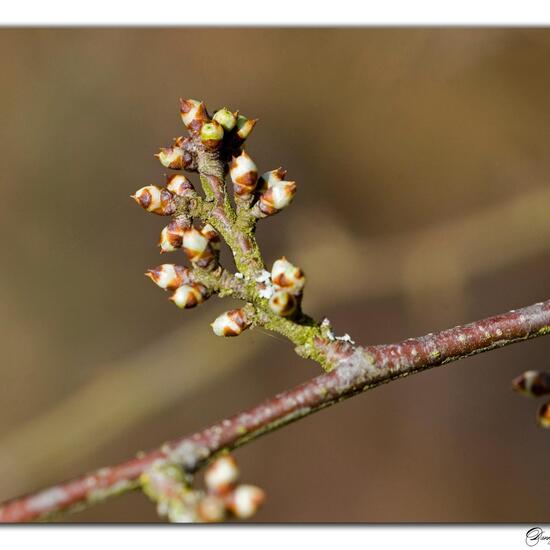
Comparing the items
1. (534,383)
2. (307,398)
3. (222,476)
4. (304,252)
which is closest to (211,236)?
(307,398)

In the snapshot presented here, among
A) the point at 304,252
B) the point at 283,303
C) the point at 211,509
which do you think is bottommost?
the point at 211,509

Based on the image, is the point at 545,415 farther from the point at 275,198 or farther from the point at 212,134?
the point at 212,134

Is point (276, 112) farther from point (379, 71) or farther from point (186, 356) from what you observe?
point (186, 356)

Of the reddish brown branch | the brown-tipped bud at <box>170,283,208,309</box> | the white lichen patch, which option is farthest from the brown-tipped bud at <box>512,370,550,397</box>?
the brown-tipped bud at <box>170,283,208,309</box>

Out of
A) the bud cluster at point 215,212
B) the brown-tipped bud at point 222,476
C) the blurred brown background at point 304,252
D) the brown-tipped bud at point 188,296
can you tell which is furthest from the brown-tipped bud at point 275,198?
the blurred brown background at point 304,252

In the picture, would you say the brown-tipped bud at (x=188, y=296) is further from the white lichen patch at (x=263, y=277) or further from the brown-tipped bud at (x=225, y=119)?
the brown-tipped bud at (x=225, y=119)

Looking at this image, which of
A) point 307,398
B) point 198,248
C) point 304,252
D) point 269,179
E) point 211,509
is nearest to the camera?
point 211,509
